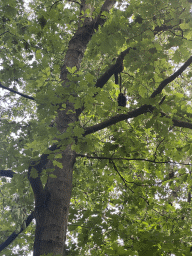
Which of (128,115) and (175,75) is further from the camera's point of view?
(128,115)

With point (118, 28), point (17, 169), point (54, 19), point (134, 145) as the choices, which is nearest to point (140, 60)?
point (118, 28)

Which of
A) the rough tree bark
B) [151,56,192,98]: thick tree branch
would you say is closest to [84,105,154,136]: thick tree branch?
[151,56,192,98]: thick tree branch

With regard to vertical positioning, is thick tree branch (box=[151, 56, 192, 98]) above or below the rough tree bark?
above

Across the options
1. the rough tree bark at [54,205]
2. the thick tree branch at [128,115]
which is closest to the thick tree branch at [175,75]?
the thick tree branch at [128,115]

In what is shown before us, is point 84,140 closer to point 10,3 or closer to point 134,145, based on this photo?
point 134,145

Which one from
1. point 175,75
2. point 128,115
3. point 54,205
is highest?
point 175,75

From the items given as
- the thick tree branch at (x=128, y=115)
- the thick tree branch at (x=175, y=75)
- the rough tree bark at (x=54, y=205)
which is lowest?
the rough tree bark at (x=54, y=205)

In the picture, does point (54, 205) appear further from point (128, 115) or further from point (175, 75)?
point (175, 75)

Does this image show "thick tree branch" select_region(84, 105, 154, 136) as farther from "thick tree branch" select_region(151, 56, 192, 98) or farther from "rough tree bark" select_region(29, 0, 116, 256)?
"rough tree bark" select_region(29, 0, 116, 256)

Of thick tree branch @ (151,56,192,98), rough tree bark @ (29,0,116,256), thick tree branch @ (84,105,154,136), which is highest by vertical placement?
thick tree branch @ (151,56,192,98)

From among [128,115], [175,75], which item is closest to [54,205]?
[128,115]

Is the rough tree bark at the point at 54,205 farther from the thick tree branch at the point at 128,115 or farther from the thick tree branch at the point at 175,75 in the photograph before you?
the thick tree branch at the point at 175,75

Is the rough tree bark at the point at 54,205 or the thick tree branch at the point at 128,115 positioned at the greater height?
the thick tree branch at the point at 128,115

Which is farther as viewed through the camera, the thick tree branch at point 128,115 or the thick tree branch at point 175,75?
the thick tree branch at point 128,115
